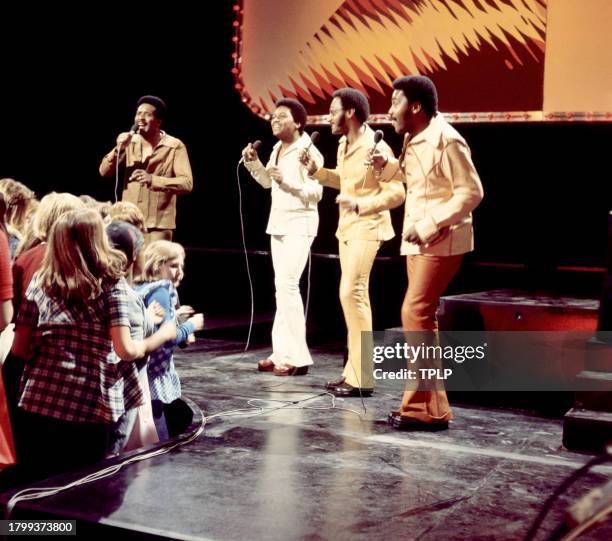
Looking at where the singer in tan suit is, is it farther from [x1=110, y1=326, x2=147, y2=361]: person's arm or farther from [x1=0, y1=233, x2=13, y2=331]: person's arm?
[x1=0, y1=233, x2=13, y2=331]: person's arm

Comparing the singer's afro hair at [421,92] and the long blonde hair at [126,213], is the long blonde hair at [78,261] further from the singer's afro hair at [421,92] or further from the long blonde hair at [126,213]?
the singer's afro hair at [421,92]

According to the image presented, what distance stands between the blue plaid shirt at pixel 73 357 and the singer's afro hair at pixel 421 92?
65.9 inches

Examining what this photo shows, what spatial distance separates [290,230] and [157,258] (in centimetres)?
166

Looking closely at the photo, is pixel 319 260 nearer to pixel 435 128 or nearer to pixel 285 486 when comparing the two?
pixel 435 128

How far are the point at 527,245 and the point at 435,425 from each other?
318cm

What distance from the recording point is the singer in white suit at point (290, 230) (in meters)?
5.02

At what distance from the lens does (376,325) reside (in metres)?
6.93

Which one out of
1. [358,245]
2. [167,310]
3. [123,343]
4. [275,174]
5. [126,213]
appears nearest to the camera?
[123,343]

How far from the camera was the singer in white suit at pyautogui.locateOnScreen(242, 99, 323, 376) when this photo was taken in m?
5.02

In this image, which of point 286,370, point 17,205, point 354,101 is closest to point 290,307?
point 286,370

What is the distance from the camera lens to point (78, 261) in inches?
104

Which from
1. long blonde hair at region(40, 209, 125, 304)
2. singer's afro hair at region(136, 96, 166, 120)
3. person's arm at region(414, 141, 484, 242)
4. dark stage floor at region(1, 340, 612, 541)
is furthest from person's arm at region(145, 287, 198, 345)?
singer's afro hair at region(136, 96, 166, 120)

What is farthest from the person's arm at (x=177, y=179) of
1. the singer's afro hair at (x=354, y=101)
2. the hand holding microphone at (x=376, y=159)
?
the hand holding microphone at (x=376, y=159)

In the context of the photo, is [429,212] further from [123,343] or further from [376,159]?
[123,343]
